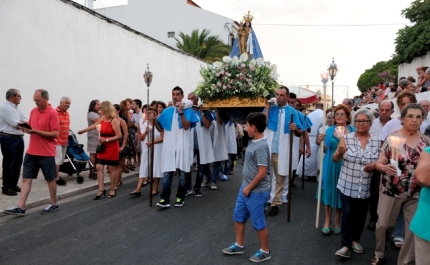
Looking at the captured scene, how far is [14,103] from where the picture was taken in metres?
7.96

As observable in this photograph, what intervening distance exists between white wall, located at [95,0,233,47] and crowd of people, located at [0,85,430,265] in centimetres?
2527

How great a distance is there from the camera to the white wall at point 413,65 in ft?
66.8

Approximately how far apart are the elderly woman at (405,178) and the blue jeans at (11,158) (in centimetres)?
685

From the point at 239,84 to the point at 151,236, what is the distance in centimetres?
323

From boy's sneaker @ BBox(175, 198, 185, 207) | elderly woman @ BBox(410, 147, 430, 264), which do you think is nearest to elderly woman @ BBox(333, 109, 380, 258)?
elderly woman @ BBox(410, 147, 430, 264)

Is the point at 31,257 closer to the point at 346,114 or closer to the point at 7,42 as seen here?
the point at 346,114

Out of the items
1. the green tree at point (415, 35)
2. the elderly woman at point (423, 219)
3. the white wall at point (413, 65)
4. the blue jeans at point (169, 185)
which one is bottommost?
the blue jeans at point (169, 185)

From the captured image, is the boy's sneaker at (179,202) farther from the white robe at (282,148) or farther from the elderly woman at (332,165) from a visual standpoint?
the elderly woman at (332,165)

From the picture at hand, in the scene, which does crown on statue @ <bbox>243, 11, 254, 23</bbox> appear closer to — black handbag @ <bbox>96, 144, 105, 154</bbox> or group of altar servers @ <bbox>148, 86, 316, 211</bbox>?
group of altar servers @ <bbox>148, 86, 316, 211</bbox>

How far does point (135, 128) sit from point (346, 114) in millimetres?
7506

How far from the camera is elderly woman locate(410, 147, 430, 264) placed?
3.04 metres

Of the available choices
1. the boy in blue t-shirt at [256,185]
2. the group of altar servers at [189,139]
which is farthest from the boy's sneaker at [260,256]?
the group of altar servers at [189,139]

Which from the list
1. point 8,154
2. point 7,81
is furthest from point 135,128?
point 8,154

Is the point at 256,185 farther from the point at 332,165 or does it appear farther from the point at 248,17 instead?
the point at 248,17
